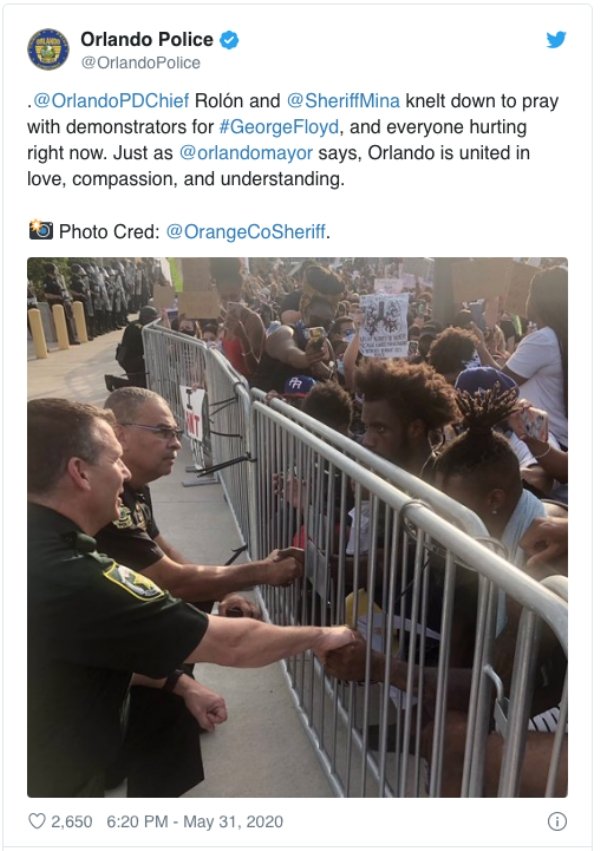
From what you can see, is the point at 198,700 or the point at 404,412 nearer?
the point at 198,700

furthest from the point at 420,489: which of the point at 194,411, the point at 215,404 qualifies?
the point at 194,411

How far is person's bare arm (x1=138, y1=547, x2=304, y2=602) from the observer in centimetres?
239

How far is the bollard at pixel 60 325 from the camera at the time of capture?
1305 cm

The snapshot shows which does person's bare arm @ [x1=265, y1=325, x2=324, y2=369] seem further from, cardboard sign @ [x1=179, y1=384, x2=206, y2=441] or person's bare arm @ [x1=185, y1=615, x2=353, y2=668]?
person's bare arm @ [x1=185, y1=615, x2=353, y2=668]

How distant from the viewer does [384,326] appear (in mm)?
3781

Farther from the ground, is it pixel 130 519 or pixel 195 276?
pixel 195 276

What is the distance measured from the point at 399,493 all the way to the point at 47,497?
2.66 feet

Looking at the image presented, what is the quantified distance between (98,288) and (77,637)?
14285mm

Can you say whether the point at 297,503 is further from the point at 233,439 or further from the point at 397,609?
the point at 233,439

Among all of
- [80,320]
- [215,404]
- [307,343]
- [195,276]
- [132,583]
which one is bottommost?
[132,583]
